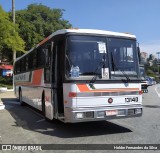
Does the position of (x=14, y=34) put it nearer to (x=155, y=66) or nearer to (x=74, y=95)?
(x=74, y=95)

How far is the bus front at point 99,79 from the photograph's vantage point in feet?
29.8

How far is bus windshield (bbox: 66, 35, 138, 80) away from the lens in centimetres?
925

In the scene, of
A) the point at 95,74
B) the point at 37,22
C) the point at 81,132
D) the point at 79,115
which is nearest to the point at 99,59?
the point at 95,74

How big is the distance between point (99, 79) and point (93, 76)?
0.19 metres

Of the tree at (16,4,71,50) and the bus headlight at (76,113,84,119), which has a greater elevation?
the tree at (16,4,71,50)

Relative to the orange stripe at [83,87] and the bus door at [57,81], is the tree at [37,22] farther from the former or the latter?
the orange stripe at [83,87]

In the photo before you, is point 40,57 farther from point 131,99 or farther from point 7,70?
point 7,70

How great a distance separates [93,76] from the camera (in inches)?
365

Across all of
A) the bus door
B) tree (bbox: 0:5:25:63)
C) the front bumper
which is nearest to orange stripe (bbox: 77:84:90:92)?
the front bumper

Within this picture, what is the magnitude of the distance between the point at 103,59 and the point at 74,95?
1.40 m

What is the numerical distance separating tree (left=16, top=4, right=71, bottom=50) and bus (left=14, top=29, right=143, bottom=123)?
28.8 meters

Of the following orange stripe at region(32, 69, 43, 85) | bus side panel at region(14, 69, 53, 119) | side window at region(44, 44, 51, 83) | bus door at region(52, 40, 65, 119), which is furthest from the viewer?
orange stripe at region(32, 69, 43, 85)

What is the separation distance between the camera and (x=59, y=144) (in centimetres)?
825

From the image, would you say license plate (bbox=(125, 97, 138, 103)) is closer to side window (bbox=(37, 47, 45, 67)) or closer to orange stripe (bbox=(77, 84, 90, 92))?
orange stripe (bbox=(77, 84, 90, 92))
